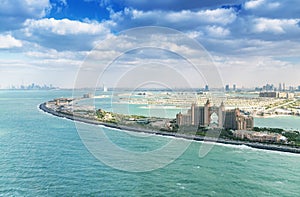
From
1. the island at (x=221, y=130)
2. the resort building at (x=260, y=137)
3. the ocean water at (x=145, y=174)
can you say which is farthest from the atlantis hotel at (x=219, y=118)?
the ocean water at (x=145, y=174)

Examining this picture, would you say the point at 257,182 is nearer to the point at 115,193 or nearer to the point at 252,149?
the point at 115,193

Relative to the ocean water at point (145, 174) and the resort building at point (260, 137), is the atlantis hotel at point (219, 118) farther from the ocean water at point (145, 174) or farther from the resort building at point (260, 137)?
the ocean water at point (145, 174)

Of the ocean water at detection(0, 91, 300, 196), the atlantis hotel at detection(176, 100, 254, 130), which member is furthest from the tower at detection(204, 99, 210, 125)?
the ocean water at detection(0, 91, 300, 196)

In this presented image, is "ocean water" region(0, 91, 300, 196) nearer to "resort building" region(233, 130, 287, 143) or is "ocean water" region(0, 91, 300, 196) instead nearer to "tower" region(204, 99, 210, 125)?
"resort building" region(233, 130, 287, 143)

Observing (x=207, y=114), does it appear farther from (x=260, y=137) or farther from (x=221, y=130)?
(x=260, y=137)

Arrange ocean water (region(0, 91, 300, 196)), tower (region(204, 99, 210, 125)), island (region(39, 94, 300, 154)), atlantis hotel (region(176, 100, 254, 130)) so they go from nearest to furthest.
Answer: ocean water (region(0, 91, 300, 196)) → island (region(39, 94, 300, 154)) → atlantis hotel (region(176, 100, 254, 130)) → tower (region(204, 99, 210, 125))

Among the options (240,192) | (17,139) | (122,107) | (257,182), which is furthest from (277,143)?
(122,107)

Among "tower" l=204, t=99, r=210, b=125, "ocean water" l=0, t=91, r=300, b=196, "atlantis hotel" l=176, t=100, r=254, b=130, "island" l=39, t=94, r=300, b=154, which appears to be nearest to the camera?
"ocean water" l=0, t=91, r=300, b=196
